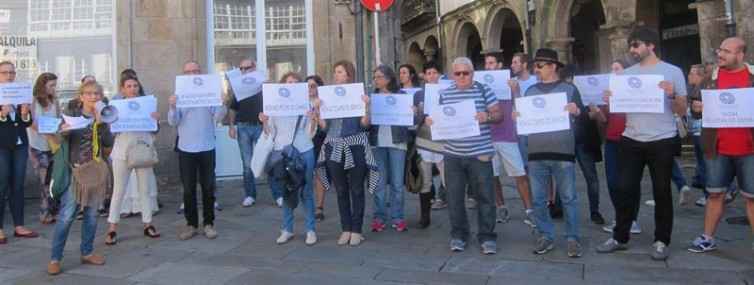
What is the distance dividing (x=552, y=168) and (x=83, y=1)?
7.79 m

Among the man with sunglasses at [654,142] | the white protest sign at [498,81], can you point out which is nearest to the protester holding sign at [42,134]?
the white protest sign at [498,81]

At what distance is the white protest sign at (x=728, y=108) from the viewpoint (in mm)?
5148

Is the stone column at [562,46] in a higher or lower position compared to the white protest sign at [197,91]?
higher

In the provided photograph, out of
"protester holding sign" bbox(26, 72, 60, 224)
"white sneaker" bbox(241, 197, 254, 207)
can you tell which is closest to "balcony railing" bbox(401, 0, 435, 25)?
"white sneaker" bbox(241, 197, 254, 207)

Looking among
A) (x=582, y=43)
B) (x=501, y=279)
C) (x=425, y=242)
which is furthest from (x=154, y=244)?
Answer: (x=582, y=43)

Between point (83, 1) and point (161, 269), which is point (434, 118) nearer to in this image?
point (161, 269)

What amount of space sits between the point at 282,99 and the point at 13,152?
119 inches

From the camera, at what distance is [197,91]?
6395mm

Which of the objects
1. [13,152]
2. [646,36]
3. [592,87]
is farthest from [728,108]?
[13,152]

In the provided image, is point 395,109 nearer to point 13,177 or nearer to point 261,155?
point 261,155

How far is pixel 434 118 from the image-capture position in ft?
18.9

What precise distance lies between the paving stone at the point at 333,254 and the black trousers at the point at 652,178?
7.52 feet

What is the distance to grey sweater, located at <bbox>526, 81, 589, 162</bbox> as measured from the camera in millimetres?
5512

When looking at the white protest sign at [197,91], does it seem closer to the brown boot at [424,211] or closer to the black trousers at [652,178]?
the brown boot at [424,211]
